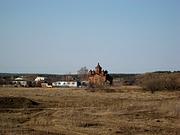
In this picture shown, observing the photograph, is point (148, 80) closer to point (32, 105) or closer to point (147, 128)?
point (32, 105)

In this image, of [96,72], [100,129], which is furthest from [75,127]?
[96,72]

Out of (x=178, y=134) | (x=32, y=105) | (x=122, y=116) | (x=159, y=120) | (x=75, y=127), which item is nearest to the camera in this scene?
(x=178, y=134)

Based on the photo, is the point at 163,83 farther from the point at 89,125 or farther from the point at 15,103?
the point at 89,125

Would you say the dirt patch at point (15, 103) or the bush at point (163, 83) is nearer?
the dirt patch at point (15, 103)

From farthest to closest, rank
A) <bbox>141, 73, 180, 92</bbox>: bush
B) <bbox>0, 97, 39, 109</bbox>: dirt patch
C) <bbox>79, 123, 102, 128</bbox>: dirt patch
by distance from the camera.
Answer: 1. <bbox>141, 73, 180, 92</bbox>: bush
2. <bbox>0, 97, 39, 109</bbox>: dirt patch
3. <bbox>79, 123, 102, 128</bbox>: dirt patch

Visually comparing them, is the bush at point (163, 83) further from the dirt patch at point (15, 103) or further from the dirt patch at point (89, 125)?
the dirt patch at point (89, 125)

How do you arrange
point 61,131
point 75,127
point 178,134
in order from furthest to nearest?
point 75,127, point 61,131, point 178,134

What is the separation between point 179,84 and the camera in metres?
95.1

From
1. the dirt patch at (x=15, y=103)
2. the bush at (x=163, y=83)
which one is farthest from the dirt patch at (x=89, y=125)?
the bush at (x=163, y=83)

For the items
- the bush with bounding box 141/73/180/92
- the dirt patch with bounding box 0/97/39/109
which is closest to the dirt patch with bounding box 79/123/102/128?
the dirt patch with bounding box 0/97/39/109

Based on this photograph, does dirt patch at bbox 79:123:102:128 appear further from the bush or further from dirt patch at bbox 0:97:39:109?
the bush

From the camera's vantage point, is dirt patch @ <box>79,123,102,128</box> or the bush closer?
dirt patch @ <box>79,123,102,128</box>

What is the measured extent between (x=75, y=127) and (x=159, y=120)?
22.9 feet

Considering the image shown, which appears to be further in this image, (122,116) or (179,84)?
(179,84)
